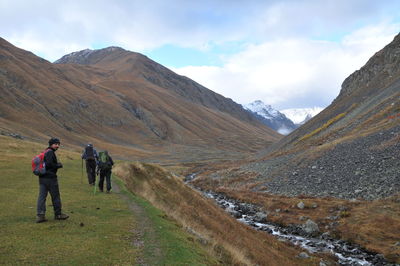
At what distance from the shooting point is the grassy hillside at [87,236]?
33.6 ft

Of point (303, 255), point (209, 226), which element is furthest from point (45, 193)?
point (303, 255)

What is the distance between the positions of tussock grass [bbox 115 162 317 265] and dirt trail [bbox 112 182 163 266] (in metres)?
2.66

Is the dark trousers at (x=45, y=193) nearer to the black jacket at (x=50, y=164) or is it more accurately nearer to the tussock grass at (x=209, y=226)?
the black jacket at (x=50, y=164)

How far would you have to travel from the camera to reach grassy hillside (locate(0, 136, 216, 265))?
33.6ft

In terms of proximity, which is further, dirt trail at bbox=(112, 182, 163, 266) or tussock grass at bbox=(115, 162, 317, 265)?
tussock grass at bbox=(115, 162, 317, 265)

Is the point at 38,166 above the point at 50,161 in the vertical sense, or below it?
below

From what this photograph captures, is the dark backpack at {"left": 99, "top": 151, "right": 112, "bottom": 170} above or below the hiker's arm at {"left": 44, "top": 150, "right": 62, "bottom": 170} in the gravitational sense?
below

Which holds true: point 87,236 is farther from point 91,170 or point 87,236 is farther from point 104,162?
point 91,170

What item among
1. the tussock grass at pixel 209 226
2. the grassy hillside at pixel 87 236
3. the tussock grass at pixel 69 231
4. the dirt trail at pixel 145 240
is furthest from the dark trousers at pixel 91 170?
the dirt trail at pixel 145 240

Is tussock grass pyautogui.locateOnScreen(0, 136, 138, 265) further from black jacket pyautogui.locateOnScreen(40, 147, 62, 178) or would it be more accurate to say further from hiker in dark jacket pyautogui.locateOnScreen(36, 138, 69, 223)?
black jacket pyautogui.locateOnScreen(40, 147, 62, 178)

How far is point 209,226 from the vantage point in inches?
890

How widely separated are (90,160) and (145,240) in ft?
45.3

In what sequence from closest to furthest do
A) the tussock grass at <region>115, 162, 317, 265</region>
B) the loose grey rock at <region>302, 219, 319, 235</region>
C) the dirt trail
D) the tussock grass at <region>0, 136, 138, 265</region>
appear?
1. the tussock grass at <region>0, 136, 138, 265</region>
2. the dirt trail
3. the tussock grass at <region>115, 162, 317, 265</region>
4. the loose grey rock at <region>302, 219, 319, 235</region>

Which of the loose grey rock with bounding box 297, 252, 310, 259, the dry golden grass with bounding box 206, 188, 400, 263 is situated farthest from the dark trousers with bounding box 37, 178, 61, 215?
the dry golden grass with bounding box 206, 188, 400, 263
